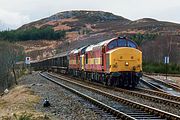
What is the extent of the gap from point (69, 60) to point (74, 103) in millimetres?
35266

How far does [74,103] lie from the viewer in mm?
21656

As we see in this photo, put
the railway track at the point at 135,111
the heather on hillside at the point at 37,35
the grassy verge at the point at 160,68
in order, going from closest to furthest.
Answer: the railway track at the point at 135,111, the grassy verge at the point at 160,68, the heather on hillside at the point at 37,35

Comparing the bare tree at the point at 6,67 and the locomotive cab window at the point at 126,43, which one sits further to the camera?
the bare tree at the point at 6,67

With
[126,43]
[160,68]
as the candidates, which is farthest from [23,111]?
[160,68]

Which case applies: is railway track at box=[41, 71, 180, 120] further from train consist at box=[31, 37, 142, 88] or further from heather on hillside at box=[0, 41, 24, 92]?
heather on hillside at box=[0, 41, 24, 92]

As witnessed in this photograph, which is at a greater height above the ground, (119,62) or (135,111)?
(119,62)

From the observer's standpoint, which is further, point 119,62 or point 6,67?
point 6,67

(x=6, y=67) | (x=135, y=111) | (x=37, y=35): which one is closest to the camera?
(x=135, y=111)

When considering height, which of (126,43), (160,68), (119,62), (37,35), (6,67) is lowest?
(160,68)

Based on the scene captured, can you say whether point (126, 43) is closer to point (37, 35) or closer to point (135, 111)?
point (135, 111)

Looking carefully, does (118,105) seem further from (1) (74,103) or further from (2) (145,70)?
(2) (145,70)

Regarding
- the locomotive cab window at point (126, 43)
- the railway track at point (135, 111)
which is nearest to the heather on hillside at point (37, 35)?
the locomotive cab window at point (126, 43)

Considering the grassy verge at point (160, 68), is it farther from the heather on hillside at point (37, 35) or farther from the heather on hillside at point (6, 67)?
the heather on hillside at point (37, 35)

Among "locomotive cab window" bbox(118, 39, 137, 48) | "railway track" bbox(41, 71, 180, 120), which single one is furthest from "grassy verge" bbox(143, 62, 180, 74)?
"railway track" bbox(41, 71, 180, 120)
